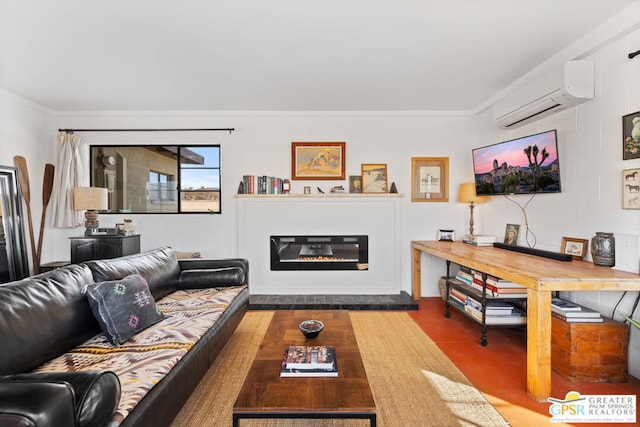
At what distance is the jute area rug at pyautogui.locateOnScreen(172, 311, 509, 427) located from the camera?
5.96 feet

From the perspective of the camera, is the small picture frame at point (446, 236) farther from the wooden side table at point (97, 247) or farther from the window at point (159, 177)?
the wooden side table at point (97, 247)

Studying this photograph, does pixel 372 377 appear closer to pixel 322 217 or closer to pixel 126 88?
pixel 322 217

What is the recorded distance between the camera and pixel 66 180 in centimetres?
414

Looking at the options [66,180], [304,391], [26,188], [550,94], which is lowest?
[304,391]

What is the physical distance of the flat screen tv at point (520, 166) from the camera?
2.88 metres

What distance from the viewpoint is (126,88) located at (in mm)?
3486

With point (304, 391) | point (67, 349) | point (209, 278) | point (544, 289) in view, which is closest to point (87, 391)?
point (304, 391)

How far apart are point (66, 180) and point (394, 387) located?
4539 millimetres

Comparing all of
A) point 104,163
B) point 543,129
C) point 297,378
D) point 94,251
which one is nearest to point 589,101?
point 543,129

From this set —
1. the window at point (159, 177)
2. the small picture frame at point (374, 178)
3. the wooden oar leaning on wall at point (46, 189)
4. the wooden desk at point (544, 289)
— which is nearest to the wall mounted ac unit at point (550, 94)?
the wooden desk at point (544, 289)

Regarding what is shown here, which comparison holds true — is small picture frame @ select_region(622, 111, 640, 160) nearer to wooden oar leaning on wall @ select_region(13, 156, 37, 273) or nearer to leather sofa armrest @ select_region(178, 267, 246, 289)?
leather sofa armrest @ select_region(178, 267, 246, 289)

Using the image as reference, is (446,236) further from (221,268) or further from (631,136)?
(221,268)

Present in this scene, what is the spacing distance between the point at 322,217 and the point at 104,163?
308cm

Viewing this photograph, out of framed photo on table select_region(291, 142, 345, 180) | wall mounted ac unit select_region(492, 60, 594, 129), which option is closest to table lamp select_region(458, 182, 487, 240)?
wall mounted ac unit select_region(492, 60, 594, 129)
